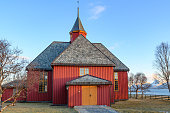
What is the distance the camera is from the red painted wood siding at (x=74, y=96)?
54.1ft

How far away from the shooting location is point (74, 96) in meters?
16.7

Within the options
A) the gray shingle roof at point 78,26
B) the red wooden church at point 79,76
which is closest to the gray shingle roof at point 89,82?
the red wooden church at point 79,76

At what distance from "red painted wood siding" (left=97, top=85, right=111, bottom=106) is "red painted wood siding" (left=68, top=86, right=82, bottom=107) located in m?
2.03

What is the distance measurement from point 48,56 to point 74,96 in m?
9.85

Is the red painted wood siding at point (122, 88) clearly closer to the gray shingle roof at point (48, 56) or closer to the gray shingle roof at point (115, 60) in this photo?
the gray shingle roof at point (115, 60)

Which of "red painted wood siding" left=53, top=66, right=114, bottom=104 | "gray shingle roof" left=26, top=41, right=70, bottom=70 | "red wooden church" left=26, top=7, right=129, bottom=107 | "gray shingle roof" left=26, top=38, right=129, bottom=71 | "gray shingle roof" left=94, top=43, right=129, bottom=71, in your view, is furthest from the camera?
"gray shingle roof" left=94, top=43, right=129, bottom=71

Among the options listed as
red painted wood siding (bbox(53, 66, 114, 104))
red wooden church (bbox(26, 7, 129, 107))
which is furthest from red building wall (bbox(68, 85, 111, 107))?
red painted wood siding (bbox(53, 66, 114, 104))

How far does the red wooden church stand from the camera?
16906mm

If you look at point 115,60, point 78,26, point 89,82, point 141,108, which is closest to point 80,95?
point 89,82

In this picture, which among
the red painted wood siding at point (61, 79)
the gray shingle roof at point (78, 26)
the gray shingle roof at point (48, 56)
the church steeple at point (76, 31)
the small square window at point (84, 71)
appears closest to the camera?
the red painted wood siding at point (61, 79)

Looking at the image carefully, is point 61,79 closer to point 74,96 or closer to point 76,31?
point 74,96

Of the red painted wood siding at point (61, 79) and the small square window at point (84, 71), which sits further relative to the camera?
the small square window at point (84, 71)

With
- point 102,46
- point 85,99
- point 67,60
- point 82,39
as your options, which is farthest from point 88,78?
point 102,46

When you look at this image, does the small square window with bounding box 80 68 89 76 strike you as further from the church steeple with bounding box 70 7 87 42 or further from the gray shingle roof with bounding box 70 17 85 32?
the gray shingle roof with bounding box 70 17 85 32
